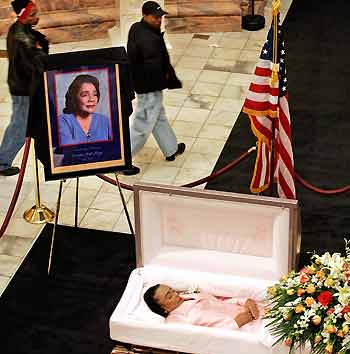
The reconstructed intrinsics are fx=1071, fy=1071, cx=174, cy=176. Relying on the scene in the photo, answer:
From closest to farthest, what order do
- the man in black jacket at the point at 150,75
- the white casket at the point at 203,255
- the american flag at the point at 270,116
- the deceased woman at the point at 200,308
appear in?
the white casket at the point at 203,255 < the deceased woman at the point at 200,308 < the american flag at the point at 270,116 < the man in black jacket at the point at 150,75

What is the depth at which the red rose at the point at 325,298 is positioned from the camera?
666cm

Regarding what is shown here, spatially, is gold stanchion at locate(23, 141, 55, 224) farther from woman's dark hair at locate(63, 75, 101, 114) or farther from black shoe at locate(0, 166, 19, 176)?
woman's dark hair at locate(63, 75, 101, 114)

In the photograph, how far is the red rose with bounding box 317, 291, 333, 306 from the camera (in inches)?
262

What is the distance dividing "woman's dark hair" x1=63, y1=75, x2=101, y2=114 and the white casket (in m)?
1.13

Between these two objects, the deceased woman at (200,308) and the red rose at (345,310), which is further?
the deceased woman at (200,308)

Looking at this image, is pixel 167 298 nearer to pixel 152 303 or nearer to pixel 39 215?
pixel 152 303

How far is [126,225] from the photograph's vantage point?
380 inches

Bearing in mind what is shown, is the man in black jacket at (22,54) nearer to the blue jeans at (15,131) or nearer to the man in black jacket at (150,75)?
the blue jeans at (15,131)

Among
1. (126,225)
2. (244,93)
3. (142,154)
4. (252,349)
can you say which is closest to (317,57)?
(244,93)

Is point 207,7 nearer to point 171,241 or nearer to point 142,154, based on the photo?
point 142,154

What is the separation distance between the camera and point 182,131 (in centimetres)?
1121

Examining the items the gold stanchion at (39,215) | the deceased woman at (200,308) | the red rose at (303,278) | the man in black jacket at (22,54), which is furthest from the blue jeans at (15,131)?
the red rose at (303,278)

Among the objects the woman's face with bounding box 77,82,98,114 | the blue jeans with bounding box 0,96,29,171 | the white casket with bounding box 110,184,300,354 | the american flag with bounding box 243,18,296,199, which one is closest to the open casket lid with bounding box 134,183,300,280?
the white casket with bounding box 110,184,300,354

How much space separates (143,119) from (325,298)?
13.3ft
